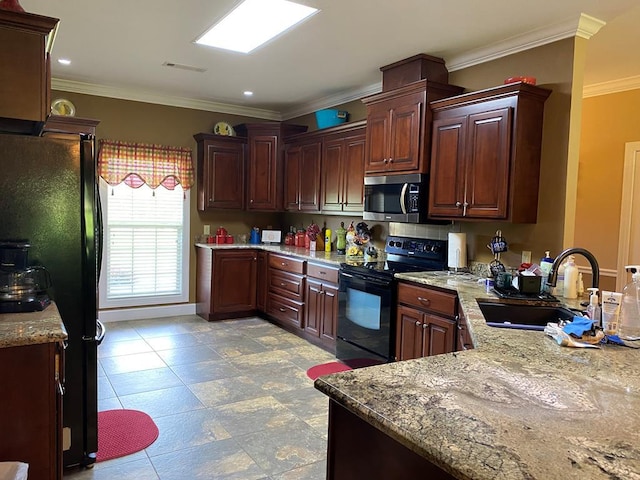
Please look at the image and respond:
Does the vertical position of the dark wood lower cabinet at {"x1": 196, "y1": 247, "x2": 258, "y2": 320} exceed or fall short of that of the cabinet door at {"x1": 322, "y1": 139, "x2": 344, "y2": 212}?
it falls short

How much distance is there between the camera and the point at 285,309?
207 inches

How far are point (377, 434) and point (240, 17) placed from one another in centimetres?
286

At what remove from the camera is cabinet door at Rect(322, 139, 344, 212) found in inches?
200

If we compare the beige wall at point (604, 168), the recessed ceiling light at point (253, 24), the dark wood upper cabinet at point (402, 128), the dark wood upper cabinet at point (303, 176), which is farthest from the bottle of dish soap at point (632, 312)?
the dark wood upper cabinet at point (303, 176)

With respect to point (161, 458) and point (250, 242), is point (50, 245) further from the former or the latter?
point (250, 242)

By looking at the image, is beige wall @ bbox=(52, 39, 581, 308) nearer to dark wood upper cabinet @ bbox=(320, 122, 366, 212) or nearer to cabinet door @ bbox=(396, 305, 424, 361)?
dark wood upper cabinet @ bbox=(320, 122, 366, 212)

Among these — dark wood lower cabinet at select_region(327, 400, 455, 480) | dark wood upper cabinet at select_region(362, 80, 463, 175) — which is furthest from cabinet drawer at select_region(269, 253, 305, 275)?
dark wood lower cabinet at select_region(327, 400, 455, 480)

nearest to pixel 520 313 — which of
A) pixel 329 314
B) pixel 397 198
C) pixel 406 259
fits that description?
pixel 397 198

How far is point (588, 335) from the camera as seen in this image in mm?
1841

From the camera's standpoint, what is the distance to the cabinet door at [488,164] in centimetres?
323

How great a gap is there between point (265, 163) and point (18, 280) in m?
4.02

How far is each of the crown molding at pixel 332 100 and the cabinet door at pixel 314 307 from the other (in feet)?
6.51

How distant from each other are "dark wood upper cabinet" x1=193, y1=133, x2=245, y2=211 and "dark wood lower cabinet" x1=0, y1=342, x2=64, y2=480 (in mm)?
Answer: 4046

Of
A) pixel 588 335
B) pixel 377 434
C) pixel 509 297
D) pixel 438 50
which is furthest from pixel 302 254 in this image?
pixel 377 434
